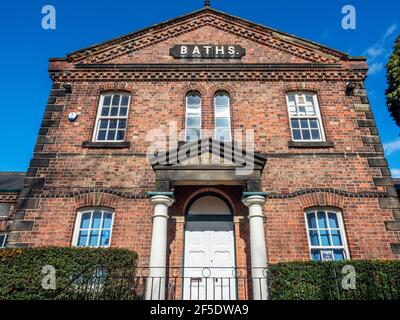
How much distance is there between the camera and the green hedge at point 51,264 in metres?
7.14

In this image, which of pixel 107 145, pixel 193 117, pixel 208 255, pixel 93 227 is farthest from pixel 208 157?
pixel 93 227

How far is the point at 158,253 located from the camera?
7727mm

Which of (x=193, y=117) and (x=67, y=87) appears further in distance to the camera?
(x=67, y=87)

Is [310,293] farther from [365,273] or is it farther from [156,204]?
[156,204]

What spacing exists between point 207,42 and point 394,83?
8.92 metres

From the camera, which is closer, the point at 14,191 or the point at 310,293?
the point at 310,293

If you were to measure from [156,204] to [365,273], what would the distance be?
5.32 m

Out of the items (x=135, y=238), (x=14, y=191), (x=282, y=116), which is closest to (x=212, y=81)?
(x=282, y=116)

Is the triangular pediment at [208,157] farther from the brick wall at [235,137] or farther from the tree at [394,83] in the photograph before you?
the tree at [394,83]

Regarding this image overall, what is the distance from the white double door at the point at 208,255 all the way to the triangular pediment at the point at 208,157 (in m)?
1.95

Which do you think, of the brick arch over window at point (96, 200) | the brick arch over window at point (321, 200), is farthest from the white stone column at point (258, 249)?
the brick arch over window at point (96, 200)

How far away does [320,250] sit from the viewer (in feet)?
29.6

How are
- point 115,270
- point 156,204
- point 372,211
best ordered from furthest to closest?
1. point 372,211
2. point 156,204
3. point 115,270

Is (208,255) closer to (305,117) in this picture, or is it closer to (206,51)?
(305,117)
